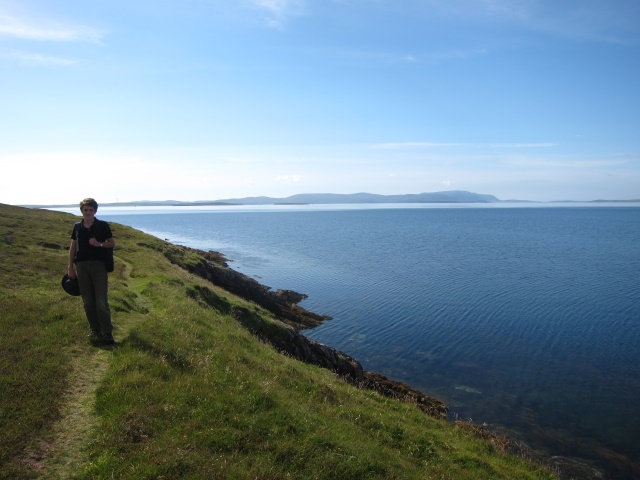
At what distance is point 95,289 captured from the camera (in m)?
13.1

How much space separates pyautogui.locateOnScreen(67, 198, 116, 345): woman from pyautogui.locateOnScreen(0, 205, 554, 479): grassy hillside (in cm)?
88

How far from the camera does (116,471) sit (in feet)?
24.9

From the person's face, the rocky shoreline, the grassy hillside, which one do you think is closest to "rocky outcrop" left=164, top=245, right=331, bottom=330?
the rocky shoreline

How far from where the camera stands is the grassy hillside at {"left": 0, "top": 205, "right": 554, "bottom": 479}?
26.7 ft

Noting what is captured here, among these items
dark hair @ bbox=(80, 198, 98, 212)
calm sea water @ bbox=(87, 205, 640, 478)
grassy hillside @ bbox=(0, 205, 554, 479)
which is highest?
dark hair @ bbox=(80, 198, 98, 212)

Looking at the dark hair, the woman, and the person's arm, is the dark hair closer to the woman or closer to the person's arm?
the woman

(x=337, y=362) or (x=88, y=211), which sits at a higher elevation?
(x=88, y=211)

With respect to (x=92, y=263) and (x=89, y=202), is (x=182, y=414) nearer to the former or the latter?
(x=92, y=263)

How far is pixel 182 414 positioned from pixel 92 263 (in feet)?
19.8

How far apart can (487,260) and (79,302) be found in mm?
69385

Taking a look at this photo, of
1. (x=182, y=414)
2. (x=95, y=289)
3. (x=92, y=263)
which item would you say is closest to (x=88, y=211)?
(x=92, y=263)

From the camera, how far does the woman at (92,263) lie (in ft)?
42.5

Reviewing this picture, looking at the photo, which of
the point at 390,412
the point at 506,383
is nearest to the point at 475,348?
the point at 506,383

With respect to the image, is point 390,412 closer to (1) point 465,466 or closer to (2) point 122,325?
(1) point 465,466
